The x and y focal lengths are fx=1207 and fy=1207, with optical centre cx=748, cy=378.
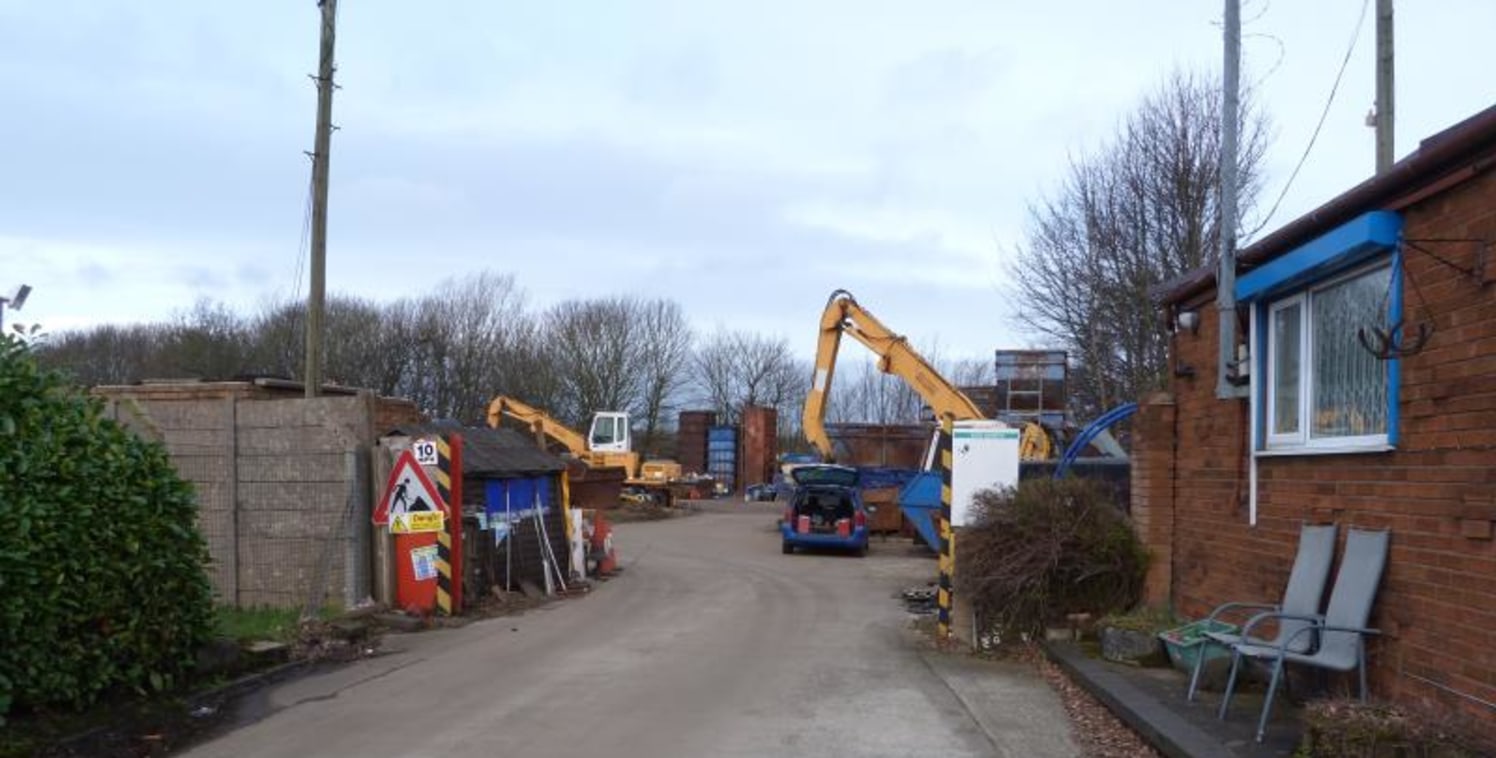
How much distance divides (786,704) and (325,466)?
6.75 meters

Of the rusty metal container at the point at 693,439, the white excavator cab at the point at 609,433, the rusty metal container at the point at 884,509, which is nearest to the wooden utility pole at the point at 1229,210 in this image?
the rusty metal container at the point at 884,509

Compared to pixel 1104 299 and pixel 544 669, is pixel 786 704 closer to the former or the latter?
pixel 544 669

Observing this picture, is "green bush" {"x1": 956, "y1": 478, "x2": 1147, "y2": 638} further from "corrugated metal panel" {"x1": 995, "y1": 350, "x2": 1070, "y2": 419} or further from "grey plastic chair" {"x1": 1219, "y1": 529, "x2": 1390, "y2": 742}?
"corrugated metal panel" {"x1": 995, "y1": 350, "x2": 1070, "y2": 419}

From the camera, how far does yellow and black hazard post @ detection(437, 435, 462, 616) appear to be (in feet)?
44.7

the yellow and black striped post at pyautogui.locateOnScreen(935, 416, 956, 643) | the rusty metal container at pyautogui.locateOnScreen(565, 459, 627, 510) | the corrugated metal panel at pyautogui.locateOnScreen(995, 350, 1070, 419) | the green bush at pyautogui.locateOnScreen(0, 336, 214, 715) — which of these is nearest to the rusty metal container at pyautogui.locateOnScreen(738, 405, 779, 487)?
the rusty metal container at pyautogui.locateOnScreen(565, 459, 627, 510)

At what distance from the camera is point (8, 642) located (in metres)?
6.72

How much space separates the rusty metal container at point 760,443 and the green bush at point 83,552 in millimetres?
41239

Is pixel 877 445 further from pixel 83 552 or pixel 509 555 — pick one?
pixel 83 552

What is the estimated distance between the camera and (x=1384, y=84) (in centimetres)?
1314

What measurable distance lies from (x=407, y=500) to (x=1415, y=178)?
33.6 feet

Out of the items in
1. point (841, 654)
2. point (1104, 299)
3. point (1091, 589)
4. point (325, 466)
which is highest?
point (1104, 299)

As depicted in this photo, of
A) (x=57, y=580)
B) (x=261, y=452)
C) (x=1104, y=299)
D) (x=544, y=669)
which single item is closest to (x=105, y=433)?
(x=57, y=580)

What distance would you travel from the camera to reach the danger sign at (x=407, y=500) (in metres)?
13.2

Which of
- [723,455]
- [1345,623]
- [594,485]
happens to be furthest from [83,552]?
[723,455]
